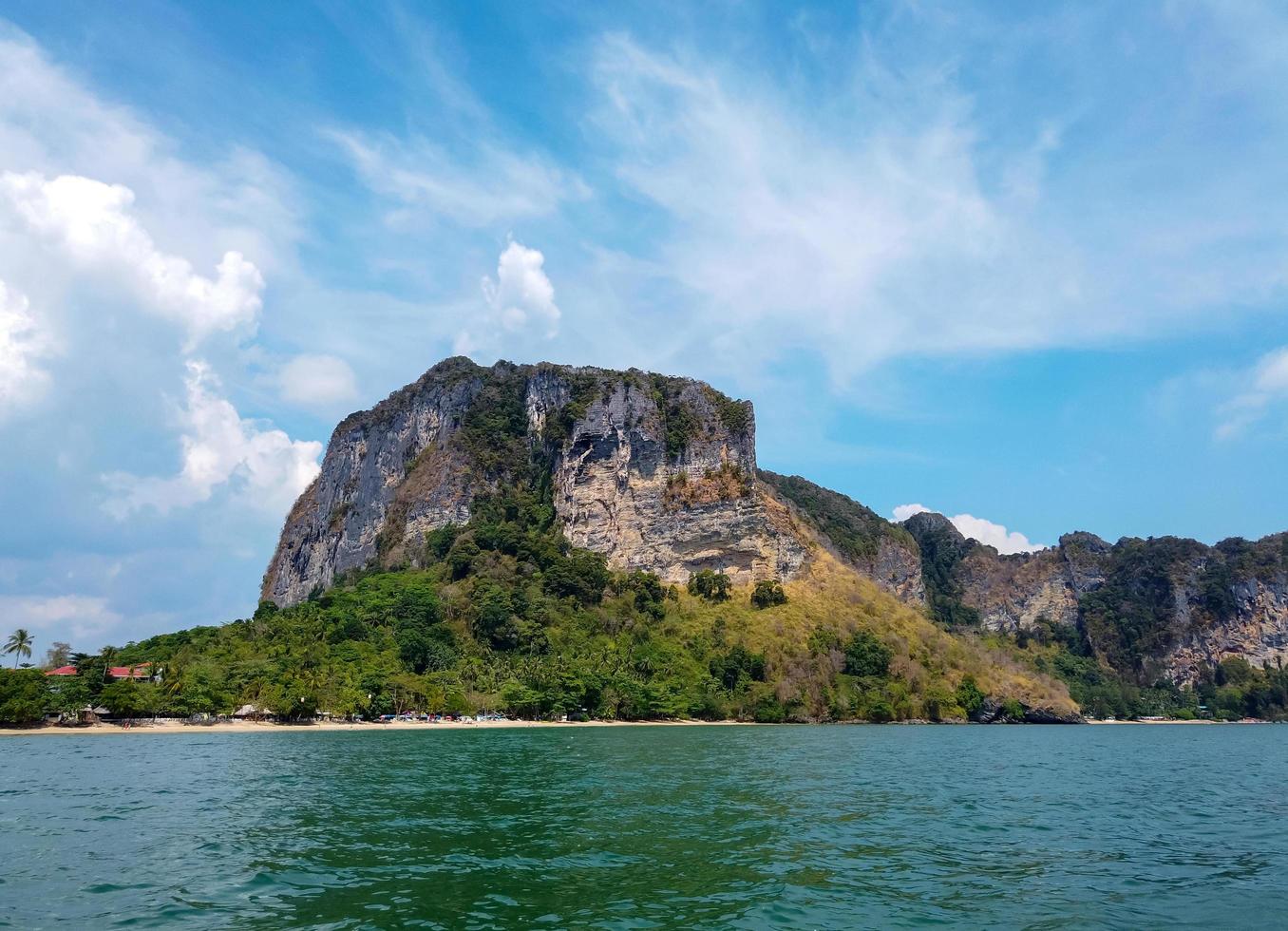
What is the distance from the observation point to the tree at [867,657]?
12638cm

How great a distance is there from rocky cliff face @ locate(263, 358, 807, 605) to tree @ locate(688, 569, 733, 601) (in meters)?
4.78

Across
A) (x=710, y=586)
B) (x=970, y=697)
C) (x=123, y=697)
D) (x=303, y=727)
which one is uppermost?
(x=710, y=586)

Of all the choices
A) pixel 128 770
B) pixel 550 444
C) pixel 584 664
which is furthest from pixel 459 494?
pixel 128 770

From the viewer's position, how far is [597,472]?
170 m

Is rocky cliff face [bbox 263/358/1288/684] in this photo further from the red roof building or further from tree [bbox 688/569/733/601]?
the red roof building

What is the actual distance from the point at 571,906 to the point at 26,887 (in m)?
11.8

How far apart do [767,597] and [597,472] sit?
45.3 metres

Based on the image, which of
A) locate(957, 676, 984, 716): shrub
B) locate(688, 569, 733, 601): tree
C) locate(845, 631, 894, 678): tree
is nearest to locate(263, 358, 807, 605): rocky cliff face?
locate(688, 569, 733, 601): tree

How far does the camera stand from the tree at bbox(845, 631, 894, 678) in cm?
12638

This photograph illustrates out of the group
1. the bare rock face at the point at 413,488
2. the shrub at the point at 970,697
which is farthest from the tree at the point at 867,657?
the bare rock face at the point at 413,488

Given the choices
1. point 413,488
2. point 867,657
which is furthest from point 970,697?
point 413,488

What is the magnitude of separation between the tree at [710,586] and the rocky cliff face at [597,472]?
4780mm

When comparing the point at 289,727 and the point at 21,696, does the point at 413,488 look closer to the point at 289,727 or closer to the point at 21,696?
the point at 289,727

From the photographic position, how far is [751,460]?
559 ft
